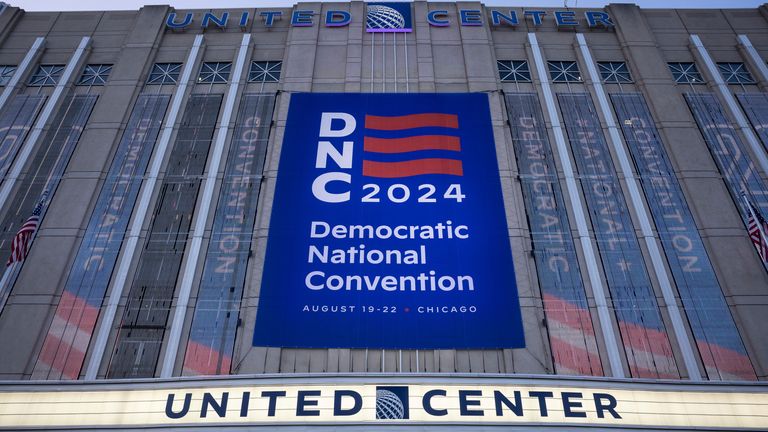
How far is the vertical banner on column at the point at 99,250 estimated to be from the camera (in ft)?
67.3

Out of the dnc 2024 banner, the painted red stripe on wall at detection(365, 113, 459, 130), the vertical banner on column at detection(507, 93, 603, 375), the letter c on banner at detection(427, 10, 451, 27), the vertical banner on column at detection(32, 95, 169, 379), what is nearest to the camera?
the vertical banner on column at detection(32, 95, 169, 379)

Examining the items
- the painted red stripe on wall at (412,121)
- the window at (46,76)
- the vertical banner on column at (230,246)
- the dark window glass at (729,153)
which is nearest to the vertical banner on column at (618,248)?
the dark window glass at (729,153)

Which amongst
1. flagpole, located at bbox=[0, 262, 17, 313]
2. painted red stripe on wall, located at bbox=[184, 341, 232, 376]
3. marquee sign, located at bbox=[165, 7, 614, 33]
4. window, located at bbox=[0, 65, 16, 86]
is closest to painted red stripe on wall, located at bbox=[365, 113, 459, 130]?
marquee sign, located at bbox=[165, 7, 614, 33]

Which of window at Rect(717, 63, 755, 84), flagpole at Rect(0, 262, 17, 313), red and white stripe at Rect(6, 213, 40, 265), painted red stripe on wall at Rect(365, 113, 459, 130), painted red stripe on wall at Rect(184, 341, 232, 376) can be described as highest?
window at Rect(717, 63, 755, 84)

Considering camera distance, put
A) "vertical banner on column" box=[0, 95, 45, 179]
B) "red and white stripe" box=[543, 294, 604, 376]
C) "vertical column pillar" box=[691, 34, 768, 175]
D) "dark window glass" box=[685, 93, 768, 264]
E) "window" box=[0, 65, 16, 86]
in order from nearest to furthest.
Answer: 1. "red and white stripe" box=[543, 294, 604, 376]
2. "dark window glass" box=[685, 93, 768, 264]
3. "vertical column pillar" box=[691, 34, 768, 175]
4. "vertical banner on column" box=[0, 95, 45, 179]
5. "window" box=[0, 65, 16, 86]

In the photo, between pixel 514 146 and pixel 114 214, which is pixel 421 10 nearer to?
pixel 514 146

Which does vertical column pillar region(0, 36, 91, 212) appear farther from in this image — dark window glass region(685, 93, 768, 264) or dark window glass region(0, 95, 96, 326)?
dark window glass region(685, 93, 768, 264)

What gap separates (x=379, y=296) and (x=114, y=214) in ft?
41.2

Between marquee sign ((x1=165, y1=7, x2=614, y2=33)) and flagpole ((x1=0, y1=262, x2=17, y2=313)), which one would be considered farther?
marquee sign ((x1=165, y1=7, x2=614, y2=33))

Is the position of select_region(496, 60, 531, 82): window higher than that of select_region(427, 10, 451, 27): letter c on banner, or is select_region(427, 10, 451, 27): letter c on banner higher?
select_region(427, 10, 451, 27): letter c on banner

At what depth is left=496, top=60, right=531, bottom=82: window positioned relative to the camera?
29612mm

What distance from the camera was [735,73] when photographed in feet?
97.6

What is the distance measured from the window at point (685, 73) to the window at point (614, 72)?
2.54 meters

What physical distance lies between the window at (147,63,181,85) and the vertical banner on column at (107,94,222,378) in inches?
87.8
